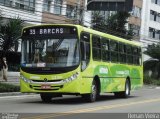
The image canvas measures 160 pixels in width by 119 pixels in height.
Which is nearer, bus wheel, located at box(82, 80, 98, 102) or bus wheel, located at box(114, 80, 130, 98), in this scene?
bus wheel, located at box(82, 80, 98, 102)

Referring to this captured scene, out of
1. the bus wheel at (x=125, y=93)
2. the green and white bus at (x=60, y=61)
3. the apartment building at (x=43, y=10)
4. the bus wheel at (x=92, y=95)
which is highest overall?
the apartment building at (x=43, y=10)

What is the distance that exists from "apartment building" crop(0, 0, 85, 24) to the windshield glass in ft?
68.5

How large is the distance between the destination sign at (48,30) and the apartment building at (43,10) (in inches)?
807

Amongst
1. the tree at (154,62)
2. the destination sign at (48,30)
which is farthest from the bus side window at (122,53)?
the tree at (154,62)

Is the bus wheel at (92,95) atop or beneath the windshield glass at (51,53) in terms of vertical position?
beneath

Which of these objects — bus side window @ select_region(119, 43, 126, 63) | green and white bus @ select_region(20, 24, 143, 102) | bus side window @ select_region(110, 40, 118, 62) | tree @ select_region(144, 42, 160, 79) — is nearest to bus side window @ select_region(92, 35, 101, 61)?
green and white bus @ select_region(20, 24, 143, 102)

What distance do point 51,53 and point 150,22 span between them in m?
60.9

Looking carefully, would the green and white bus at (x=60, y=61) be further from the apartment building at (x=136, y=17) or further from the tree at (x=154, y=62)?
the apartment building at (x=136, y=17)

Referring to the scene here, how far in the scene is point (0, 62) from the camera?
38.1m

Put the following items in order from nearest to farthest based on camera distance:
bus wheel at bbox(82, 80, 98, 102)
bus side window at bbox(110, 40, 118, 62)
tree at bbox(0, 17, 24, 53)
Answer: bus wheel at bbox(82, 80, 98, 102)
bus side window at bbox(110, 40, 118, 62)
tree at bbox(0, 17, 24, 53)

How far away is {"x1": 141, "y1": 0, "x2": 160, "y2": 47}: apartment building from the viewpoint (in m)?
77.2

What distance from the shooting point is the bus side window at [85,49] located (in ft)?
67.6

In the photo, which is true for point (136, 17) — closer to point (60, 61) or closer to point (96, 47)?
point (96, 47)

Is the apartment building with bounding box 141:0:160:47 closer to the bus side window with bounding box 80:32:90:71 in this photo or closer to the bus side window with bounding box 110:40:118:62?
the bus side window with bounding box 110:40:118:62
